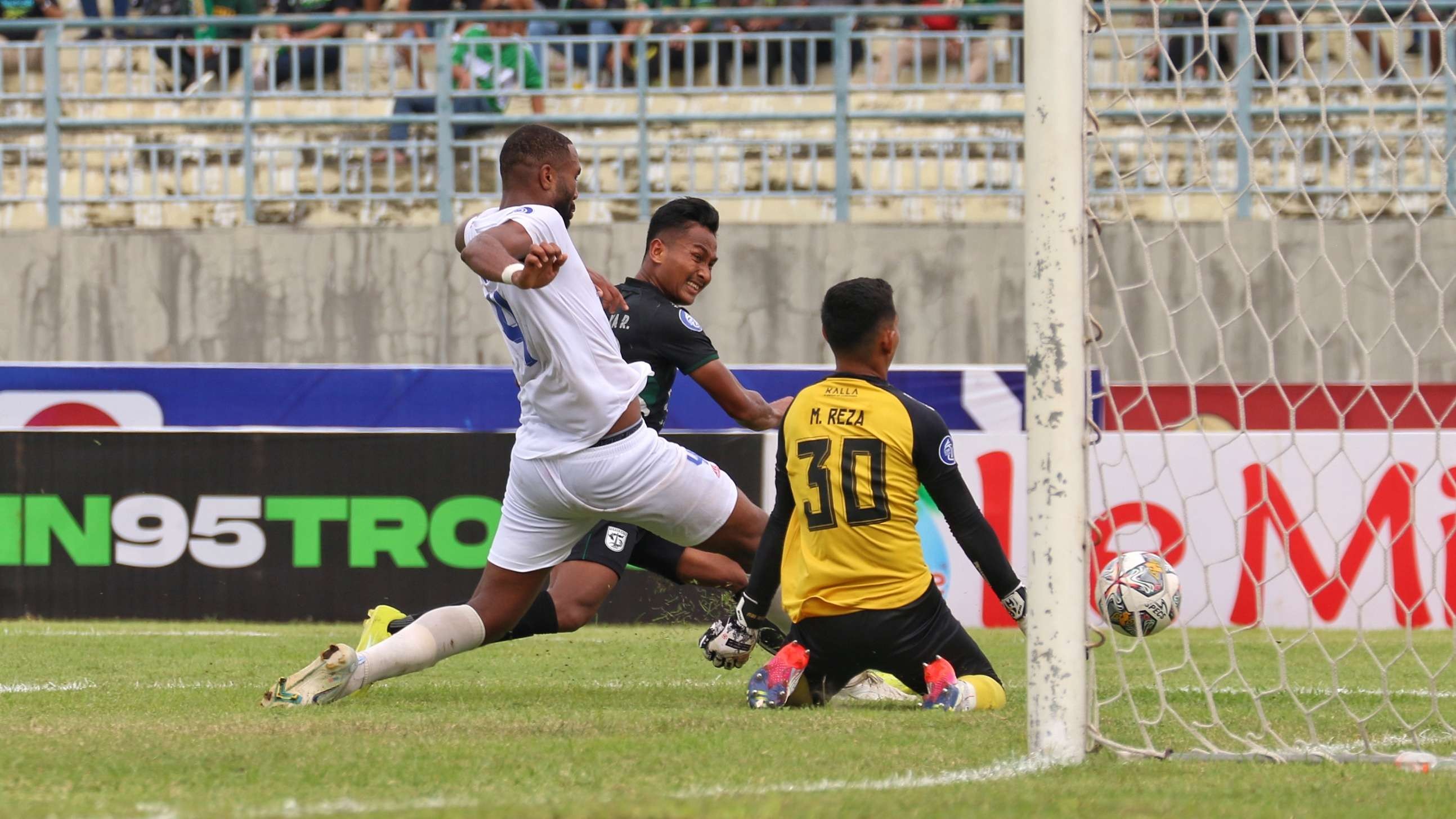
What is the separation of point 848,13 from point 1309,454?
5047 millimetres

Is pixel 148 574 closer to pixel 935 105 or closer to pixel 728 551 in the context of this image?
pixel 728 551

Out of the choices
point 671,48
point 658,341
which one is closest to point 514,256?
point 658,341

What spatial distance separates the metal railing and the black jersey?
7067 mm

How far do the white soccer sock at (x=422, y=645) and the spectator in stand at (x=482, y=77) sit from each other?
8372 mm

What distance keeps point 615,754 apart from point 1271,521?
6.49 metres

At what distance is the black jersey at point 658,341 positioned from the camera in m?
5.93

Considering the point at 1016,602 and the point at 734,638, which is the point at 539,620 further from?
the point at 1016,602

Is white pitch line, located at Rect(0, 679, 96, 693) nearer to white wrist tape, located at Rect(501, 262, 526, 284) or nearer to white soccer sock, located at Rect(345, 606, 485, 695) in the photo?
white soccer sock, located at Rect(345, 606, 485, 695)

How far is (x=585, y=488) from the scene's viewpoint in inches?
214

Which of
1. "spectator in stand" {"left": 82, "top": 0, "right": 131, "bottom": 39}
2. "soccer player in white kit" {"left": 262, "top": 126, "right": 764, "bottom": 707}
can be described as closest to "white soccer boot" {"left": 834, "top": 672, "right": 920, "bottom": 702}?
"soccer player in white kit" {"left": 262, "top": 126, "right": 764, "bottom": 707}

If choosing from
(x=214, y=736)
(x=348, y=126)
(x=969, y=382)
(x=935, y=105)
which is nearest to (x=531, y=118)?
(x=348, y=126)

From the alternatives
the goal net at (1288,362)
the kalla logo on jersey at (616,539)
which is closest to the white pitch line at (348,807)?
the kalla logo on jersey at (616,539)

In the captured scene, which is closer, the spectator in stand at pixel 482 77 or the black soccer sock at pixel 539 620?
the black soccer sock at pixel 539 620

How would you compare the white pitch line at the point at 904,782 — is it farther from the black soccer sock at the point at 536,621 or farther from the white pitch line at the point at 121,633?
the white pitch line at the point at 121,633
